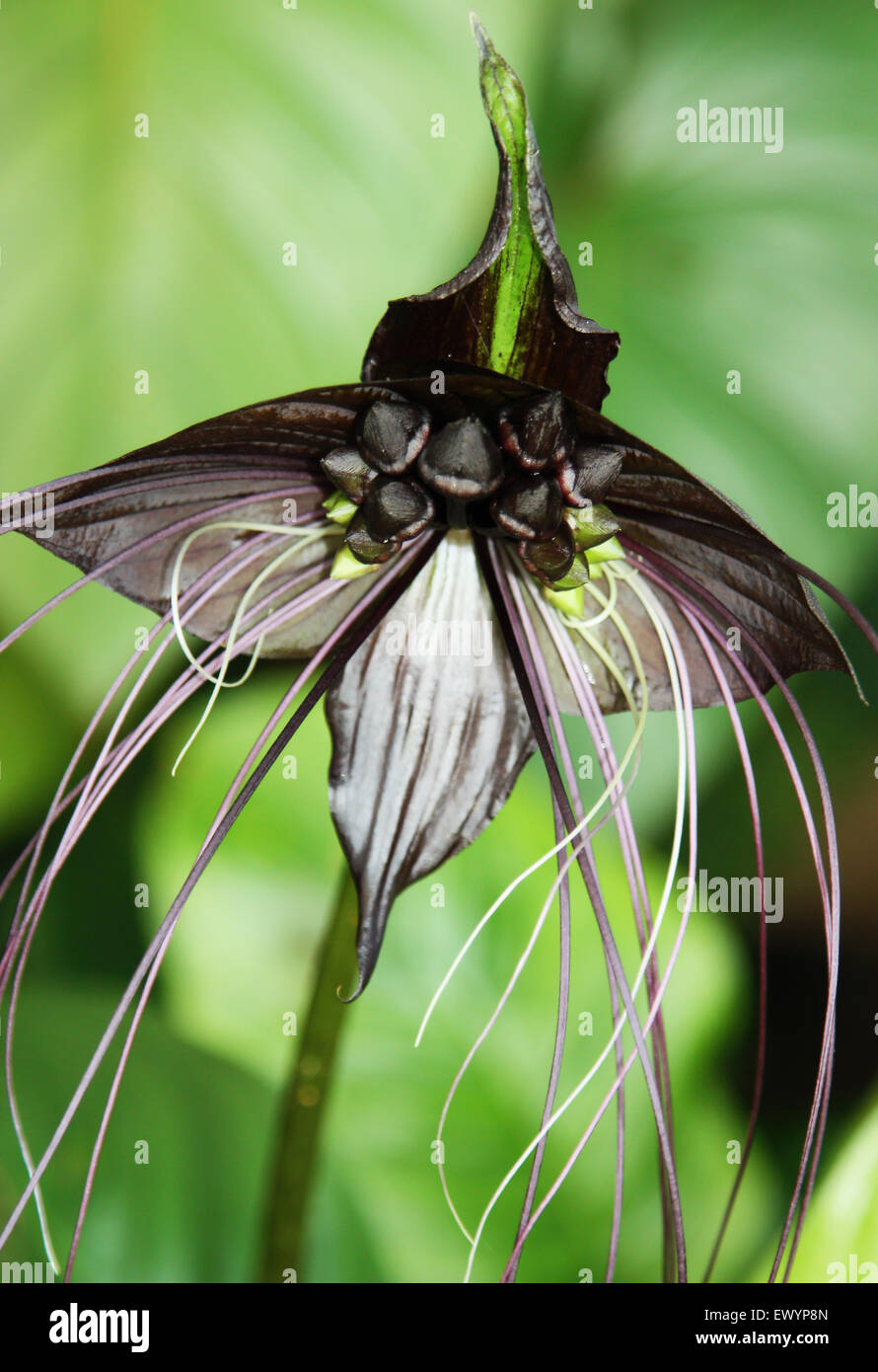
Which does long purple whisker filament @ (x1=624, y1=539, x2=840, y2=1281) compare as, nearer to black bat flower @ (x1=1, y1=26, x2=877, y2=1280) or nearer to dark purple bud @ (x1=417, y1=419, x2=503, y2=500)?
black bat flower @ (x1=1, y1=26, x2=877, y2=1280)

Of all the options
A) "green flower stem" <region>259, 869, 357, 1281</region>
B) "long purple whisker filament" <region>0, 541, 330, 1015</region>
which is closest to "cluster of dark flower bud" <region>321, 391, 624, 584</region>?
"long purple whisker filament" <region>0, 541, 330, 1015</region>
